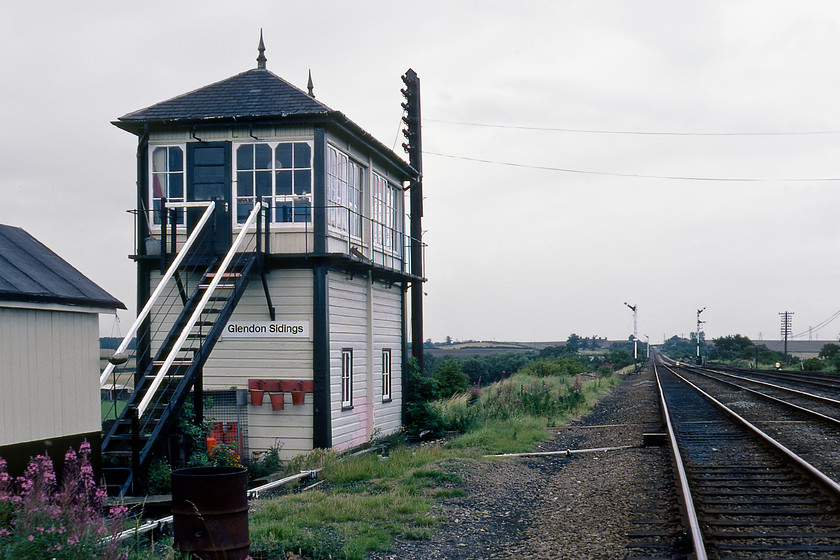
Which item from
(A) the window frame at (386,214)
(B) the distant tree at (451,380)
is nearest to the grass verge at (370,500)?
(A) the window frame at (386,214)

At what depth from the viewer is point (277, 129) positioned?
48.9 feet

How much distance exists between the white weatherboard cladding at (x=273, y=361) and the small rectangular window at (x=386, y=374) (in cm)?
412

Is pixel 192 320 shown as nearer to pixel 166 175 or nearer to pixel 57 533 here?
pixel 166 175

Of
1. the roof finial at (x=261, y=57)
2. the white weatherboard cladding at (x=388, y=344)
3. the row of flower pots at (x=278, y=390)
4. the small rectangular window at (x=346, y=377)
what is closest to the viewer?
the row of flower pots at (x=278, y=390)

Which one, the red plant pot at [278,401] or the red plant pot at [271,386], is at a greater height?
the red plant pot at [271,386]

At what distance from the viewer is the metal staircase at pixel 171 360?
34.8 feet

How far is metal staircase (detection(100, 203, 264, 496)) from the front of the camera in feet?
34.8

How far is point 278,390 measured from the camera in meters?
14.4

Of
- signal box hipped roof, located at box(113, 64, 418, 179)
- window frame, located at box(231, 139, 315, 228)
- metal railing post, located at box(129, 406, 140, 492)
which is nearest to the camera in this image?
metal railing post, located at box(129, 406, 140, 492)

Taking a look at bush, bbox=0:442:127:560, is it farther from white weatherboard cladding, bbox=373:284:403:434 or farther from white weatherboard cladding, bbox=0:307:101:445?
white weatherboard cladding, bbox=373:284:403:434

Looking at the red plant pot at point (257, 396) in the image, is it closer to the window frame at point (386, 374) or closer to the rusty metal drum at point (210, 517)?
the window frame at point (386, 374)

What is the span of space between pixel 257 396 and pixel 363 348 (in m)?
3.07

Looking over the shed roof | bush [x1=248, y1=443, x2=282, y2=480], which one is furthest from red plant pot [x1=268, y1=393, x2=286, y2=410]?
the shed roof

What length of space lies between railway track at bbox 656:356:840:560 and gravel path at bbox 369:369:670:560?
0.55m
